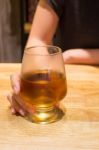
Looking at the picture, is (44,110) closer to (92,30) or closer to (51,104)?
(51,104)

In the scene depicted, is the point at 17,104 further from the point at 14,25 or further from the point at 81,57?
the point at 14,25

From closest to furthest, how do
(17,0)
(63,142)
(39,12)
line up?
1. (63,142)
2. (39,12)
3. (17,0)

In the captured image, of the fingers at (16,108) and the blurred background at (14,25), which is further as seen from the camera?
the blurred background at (14,25)

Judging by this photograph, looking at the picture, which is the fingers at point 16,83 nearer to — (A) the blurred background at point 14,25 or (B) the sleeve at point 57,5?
(B) the sleeve at point 57,5

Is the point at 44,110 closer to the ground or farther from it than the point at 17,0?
farther from it

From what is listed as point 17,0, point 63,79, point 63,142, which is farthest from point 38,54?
point 17,0

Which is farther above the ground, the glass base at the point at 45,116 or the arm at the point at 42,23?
the glass base at the point at 45,116

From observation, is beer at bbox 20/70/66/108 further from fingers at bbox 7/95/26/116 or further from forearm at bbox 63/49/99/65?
forearm at bbox 63/49/99/65

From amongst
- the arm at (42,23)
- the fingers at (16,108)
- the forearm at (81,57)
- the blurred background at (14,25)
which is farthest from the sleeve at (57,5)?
the blurred background at (14,25)
